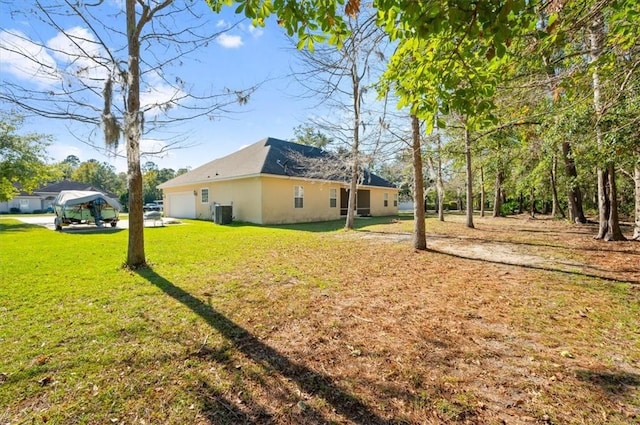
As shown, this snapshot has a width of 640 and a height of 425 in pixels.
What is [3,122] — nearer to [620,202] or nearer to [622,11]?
[622,11]

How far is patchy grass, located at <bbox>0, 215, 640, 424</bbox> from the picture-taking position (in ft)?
7.04

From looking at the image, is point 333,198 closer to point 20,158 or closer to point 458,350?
point 458,350

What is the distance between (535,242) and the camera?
9305 mm

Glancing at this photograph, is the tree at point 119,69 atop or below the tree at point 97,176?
below

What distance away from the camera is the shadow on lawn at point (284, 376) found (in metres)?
2.06

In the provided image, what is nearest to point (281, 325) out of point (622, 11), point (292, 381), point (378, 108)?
point (292, 381)

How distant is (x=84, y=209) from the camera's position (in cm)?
1315

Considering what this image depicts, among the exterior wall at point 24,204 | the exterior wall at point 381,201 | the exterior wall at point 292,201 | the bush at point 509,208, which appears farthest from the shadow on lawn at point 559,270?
the exterior wall at point 24,204

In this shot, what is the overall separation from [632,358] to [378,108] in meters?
7.50

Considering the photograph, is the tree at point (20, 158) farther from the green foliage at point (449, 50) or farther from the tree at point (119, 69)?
the green foliage at point (449, 50)

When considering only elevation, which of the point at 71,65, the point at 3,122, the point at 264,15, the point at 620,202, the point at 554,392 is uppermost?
the point at 3,122

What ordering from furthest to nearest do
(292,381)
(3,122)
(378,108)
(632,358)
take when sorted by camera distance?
1. (3,122)
2. (378,108)
3. (632,358)
4. (292,381)

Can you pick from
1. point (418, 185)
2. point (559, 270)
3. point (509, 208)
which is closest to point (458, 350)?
point (559, 270)

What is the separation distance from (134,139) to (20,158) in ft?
72.0
